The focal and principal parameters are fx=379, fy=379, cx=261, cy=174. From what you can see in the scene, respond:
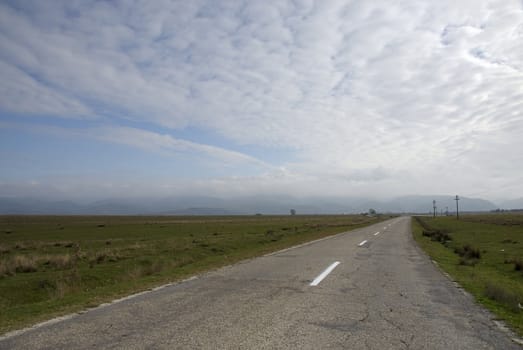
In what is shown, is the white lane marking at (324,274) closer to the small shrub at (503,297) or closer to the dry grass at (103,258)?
the small shrub at (503,297)

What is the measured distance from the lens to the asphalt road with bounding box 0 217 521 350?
5.26 metres

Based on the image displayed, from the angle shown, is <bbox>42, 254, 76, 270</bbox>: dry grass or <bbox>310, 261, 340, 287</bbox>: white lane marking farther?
<bbox>42, 254, 76, 270</bbox>: dry grass

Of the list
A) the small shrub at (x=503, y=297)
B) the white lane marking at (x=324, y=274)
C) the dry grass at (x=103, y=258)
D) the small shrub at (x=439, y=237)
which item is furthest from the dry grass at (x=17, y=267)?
the small shrub at (x=439, y=237)

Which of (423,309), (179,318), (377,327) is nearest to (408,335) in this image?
(377,327)

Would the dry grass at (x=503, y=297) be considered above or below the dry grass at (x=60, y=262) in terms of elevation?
above

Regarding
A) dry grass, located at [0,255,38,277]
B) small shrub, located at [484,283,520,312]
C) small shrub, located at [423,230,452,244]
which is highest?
small shrub, located at [484,283,520,312]

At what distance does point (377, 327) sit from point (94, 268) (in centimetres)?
1434

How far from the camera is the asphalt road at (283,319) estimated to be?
526 centimetres

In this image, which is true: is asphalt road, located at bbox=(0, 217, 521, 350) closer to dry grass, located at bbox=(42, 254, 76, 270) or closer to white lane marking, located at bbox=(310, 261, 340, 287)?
white lane marking, located at bbox=(310, 261, 340, 287)

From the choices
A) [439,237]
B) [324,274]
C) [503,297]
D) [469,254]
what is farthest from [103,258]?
[439,237]

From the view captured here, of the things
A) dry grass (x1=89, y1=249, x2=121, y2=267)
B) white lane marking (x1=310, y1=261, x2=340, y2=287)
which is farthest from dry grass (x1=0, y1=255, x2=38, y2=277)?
white lane marking (x1=310, y1=261, x2=340, y2=287)

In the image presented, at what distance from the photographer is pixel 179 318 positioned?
639 cm

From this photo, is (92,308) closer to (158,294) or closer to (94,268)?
(158,294)

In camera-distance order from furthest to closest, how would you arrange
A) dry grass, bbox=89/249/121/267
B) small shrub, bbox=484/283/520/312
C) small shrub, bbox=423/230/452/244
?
small shrub, bbox=423/230/452/244 < dry grass, bbox=89/249/121/267 < small shrub, bbox=484/283/520/312
